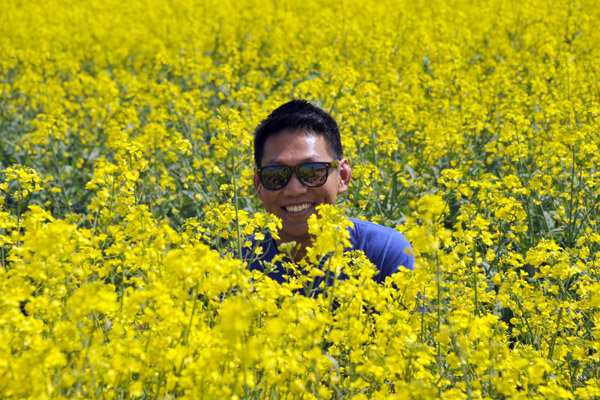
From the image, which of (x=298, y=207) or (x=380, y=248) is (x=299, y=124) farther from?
(x=380, y=248)

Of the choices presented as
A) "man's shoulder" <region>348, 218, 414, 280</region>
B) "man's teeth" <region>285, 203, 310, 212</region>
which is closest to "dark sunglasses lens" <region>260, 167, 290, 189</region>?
"man's teeth" <region>285, 203, 310, 212</region>

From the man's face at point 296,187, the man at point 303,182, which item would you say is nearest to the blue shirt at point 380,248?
the man at point 303,182

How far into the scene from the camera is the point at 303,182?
296 centimetres

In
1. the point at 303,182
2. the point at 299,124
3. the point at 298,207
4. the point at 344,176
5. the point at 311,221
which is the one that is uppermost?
the point at 299,124

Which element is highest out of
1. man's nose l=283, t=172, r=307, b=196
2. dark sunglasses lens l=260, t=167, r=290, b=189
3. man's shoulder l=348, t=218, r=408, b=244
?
dark sunglasses lens l=260, t=167, r=290, b=189

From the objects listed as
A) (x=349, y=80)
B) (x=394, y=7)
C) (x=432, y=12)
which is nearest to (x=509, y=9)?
(x=432, y=12)

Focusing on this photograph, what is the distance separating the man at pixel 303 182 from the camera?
297 centimetres

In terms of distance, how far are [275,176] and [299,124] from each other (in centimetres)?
30

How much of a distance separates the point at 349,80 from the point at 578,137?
188cm

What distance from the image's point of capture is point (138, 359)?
5.24ft

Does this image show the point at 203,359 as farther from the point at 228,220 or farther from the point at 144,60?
the point at 144,60

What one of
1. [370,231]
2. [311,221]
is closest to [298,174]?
[370,231]

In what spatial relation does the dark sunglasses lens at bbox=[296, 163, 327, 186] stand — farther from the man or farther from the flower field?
the flower field

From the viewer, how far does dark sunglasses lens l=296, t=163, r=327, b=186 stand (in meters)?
2.96
